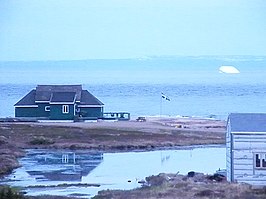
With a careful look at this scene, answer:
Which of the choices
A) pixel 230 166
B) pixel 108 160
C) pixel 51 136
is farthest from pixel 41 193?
pixel 51 136

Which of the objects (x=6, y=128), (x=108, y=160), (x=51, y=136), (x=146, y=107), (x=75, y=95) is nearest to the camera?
(x=108, y=160)

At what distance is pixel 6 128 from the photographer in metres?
70.0

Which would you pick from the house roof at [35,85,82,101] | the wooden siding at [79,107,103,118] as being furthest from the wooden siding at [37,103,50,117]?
the wooden siding at [79,107,103,118]

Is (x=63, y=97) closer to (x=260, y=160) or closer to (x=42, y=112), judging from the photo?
(x=42, y=112)

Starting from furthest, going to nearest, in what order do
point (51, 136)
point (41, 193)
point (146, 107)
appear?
point (146, 107), point (51, 136), point (41, 193)

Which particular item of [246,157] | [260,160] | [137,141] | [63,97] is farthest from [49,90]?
[260,160]

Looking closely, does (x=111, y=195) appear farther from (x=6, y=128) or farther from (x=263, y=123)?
(x=6, y=128)

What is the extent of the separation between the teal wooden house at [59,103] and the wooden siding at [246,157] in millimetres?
42992

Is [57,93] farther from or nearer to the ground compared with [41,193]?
farther from the ground

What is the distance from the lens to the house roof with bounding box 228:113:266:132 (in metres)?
35.9

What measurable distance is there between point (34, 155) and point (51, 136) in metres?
9.96

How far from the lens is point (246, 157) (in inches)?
1404

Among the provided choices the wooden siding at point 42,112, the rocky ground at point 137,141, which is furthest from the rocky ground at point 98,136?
the wooden siding at point 42,112

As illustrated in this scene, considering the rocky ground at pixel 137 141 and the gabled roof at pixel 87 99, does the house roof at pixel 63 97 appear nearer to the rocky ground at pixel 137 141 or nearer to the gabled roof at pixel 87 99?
the gabled roof at pixel 87 99
